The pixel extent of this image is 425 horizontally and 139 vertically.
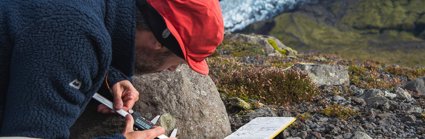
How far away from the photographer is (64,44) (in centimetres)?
327

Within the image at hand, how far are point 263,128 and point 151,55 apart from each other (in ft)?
12.5

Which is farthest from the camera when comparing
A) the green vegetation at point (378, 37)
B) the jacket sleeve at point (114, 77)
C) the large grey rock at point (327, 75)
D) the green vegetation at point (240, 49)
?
the green vegetation at point (378, 37)

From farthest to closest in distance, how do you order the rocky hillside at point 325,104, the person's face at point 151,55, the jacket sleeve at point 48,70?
1. the rocky hillside at point 325,104
2. the person's face at point 151,55
3. the jacket sleeve at point 48,70

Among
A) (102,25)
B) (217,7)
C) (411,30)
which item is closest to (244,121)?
(217,7)

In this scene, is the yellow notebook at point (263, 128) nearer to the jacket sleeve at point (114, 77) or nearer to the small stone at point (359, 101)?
the jacket sleeve at point (114, 77)

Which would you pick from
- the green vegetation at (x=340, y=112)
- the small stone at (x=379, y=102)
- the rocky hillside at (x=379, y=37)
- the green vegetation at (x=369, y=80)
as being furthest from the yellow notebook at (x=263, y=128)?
the rocky hillside at (x=379, y=37)

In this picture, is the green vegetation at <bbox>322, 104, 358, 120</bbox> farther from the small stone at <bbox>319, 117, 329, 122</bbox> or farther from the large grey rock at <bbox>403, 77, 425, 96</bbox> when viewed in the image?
the large grey rock at <bbox>403, 77, 425, 96</bbox>

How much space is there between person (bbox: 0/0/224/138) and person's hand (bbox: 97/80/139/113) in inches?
45.8

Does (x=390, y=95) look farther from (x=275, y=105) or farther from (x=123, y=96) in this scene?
(x=123, y=96)

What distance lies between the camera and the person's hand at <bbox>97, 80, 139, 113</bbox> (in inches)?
199

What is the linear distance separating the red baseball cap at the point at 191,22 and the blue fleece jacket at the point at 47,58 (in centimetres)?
46

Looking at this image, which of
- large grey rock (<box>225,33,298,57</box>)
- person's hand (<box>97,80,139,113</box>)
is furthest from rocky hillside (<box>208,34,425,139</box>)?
large grey rock (<box>225,33,298,57</box>)

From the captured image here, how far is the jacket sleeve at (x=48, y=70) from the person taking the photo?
324cm

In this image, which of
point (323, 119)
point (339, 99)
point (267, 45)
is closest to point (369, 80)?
point (339, 99)
